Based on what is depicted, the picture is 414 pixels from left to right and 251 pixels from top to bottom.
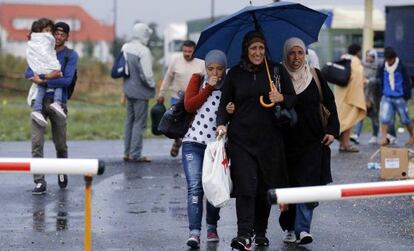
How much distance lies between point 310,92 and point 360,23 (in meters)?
29.0

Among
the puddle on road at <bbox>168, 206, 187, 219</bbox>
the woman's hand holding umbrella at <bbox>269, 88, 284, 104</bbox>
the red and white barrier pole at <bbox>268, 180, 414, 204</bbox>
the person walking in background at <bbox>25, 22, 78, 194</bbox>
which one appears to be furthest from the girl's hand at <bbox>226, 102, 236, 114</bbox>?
the person walking in background at <bbox>25, 22, 78, 194</bbox>

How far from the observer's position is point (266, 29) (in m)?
8.50

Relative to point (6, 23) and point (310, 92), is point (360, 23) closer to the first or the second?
point (310, 92)

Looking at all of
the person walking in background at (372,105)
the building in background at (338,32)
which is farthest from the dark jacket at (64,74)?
the building in background at (338,32)

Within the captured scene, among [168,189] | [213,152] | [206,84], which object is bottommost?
[168,189]

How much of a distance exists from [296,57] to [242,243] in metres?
1.54

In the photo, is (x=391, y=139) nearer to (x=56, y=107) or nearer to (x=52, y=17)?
(x=56, y=107)

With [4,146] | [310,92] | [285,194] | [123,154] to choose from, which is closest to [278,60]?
[310,92]

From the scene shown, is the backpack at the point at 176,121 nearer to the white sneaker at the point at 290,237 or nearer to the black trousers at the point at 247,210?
the black trousers at the point at 247,210

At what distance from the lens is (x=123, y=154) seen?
15641 mm

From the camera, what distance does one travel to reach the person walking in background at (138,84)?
14211 millimetres

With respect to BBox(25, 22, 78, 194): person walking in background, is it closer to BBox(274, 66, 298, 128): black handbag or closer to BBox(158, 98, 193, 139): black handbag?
BBox(158, 98, 193, 139): black handbag

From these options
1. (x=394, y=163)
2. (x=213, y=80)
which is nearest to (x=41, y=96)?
(x=213, y=80)

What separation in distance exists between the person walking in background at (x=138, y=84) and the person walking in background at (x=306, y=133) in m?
6.00
